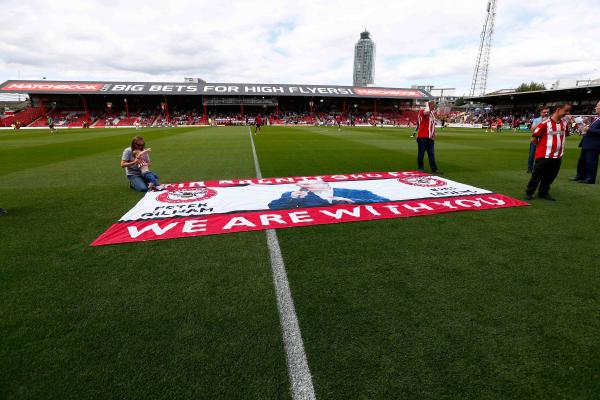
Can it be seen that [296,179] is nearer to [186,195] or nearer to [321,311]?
[186,195]

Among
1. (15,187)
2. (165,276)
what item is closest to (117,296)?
(165,276)

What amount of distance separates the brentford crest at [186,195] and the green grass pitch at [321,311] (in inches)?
50.6

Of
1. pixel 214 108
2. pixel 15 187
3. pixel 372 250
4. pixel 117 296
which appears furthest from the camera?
pixel 214 108

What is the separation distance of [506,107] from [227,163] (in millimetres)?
64247

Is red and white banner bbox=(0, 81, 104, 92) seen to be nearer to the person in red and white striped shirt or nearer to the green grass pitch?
the green grass pitch

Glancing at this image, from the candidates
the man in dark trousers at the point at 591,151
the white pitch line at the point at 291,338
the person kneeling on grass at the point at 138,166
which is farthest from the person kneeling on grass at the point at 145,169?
the man in dark trousers at the point at 591,151

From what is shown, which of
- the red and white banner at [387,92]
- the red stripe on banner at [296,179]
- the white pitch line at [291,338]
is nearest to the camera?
the white pitch line at [291,338]

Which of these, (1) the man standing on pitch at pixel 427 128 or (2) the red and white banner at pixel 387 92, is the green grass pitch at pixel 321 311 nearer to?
(1) the man standing on pitch at pixel 427 128

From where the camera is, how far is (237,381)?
207cm

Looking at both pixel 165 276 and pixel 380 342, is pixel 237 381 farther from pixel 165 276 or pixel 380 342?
pixel 165 276

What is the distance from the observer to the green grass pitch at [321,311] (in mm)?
2074

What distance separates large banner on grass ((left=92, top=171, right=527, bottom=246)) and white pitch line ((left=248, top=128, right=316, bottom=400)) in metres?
1.45

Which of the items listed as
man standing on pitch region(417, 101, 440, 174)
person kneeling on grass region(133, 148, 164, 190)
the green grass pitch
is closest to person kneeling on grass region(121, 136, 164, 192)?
person kneeling on grass region(133, 148, 164, 190)

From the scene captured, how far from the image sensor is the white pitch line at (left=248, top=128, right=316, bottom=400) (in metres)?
2.02
